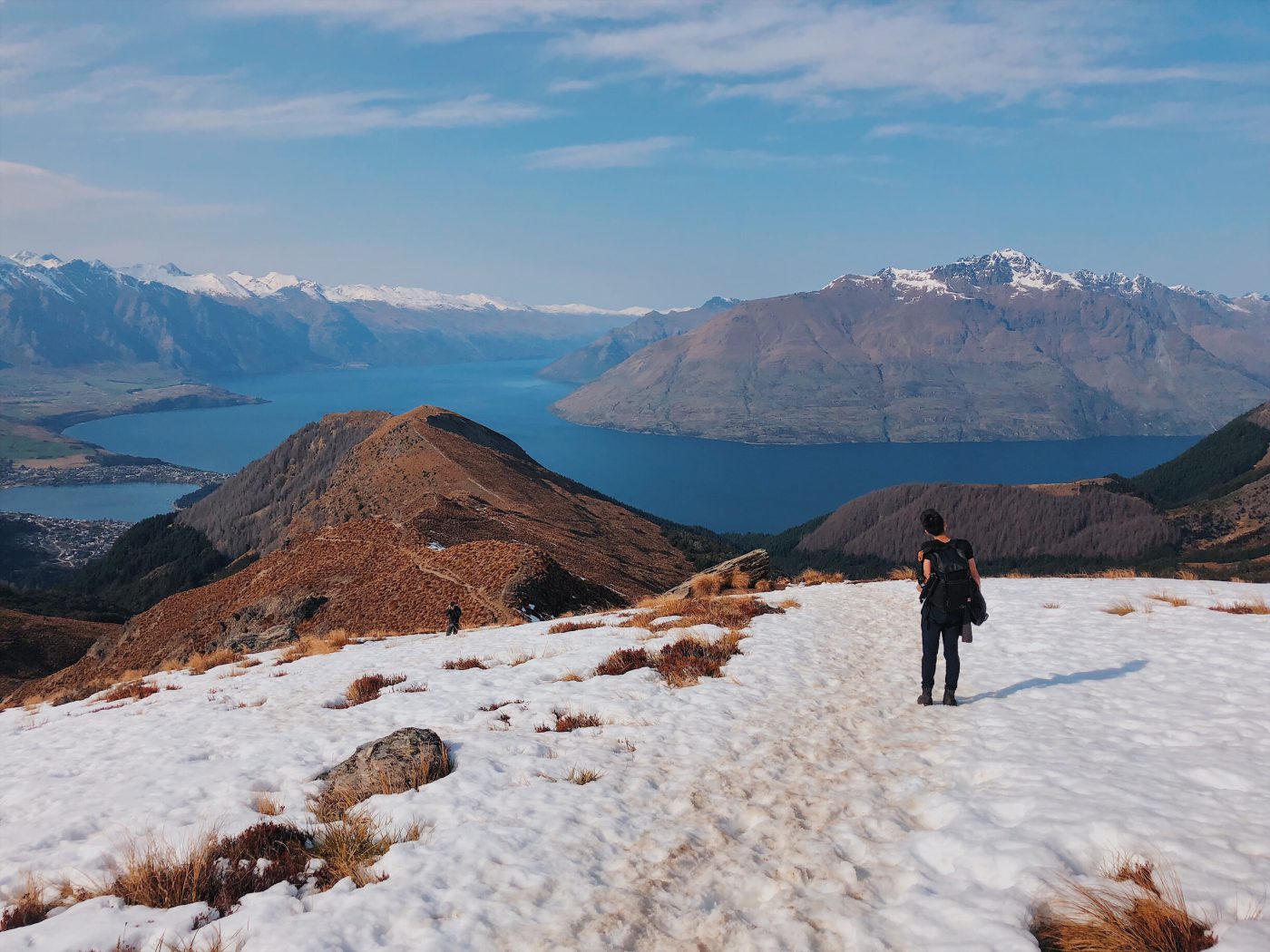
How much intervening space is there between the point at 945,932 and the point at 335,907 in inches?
221

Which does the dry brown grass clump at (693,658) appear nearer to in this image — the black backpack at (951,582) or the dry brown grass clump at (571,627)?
the black backpack at (951,582)

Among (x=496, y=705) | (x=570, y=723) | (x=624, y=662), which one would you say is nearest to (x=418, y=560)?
(x=624, y=662)

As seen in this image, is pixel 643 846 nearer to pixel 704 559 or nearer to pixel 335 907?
pixel 335 907

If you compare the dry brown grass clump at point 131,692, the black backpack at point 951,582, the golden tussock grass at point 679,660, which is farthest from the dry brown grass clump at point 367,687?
the black backpack at point 951,582

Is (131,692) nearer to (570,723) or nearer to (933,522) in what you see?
(570,723)

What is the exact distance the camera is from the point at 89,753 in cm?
1283

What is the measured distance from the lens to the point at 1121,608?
2003 cm

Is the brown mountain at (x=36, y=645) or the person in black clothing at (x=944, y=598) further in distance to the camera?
the brown mountain at (x=36, y=645)

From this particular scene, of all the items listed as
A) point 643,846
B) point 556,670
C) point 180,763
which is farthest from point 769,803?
point 180,763

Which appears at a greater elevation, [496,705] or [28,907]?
[28,907]

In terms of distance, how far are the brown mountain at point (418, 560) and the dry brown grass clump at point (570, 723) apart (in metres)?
20.3

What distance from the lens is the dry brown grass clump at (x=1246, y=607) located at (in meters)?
18.6

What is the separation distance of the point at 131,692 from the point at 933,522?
20656mm

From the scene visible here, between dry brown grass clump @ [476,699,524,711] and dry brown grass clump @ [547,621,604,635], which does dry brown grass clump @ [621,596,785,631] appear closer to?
dry brown grass clump @ [547,621,604,635]
